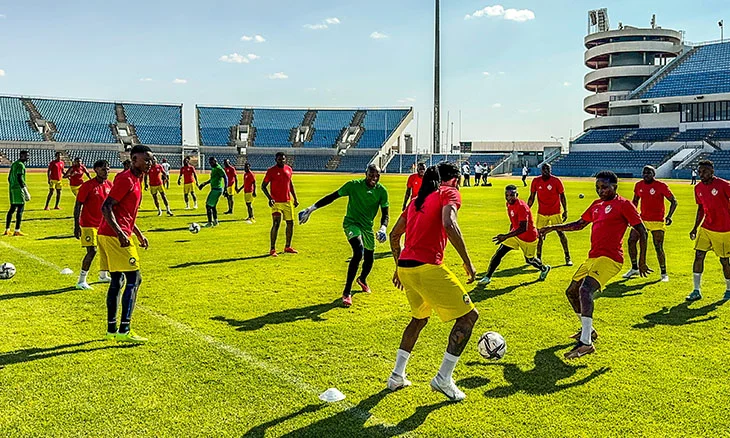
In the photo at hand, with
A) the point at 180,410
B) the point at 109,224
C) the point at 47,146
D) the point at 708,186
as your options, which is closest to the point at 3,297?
the point at 109,224

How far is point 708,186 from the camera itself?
31.4ft

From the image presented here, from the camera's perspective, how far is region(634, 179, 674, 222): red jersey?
11.6m

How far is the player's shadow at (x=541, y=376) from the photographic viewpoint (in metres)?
5.80

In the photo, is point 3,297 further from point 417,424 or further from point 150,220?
point 150,220

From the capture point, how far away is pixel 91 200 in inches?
399

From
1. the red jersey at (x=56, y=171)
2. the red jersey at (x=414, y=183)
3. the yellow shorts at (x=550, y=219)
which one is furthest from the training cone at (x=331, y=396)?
the red jersey at (x=56, y=171)

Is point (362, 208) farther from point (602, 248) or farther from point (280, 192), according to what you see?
point (280, 192)

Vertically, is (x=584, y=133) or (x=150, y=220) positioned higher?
(x=584, y=133)

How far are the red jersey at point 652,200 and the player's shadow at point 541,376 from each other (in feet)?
20.1

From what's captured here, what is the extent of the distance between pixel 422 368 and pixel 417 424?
52.3 inches

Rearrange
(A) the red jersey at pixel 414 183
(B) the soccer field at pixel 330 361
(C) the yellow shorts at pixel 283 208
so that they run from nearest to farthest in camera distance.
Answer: (B) the soccer field at pixel 330 361
(C) the yellow shorts at pixel 283 208
(A) the red jersey at pixel 414 183

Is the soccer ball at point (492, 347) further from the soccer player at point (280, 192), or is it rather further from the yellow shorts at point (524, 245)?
the soccer player at point (280, 192)

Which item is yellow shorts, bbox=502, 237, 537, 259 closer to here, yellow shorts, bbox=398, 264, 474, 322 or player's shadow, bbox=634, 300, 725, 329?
player's shadow, bbox=634, 300, 725, 329

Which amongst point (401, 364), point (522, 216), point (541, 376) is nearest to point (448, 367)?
point (401, 364)
